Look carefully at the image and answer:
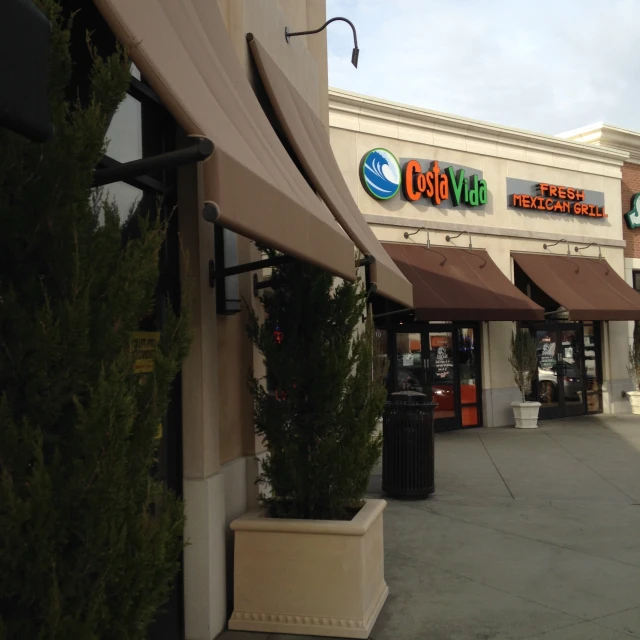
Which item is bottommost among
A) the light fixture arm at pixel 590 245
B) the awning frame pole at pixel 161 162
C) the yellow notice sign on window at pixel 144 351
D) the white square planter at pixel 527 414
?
the white square planter at pixel 527 414

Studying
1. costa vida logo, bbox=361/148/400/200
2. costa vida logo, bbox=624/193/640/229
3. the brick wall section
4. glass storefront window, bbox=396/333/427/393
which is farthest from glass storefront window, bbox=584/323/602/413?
costa vida logo, bbox=361/148/400/200

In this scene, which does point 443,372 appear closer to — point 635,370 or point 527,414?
point 527,414

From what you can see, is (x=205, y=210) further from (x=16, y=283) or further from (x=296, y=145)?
(x=296, y=145)

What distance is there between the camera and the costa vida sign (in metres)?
14.6

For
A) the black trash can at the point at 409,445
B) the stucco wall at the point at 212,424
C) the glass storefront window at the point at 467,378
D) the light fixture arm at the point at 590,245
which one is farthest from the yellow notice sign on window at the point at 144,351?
the light fixture arm at the point at 590,245

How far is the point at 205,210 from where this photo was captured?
2771 mm

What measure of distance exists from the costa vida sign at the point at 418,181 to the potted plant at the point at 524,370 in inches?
129

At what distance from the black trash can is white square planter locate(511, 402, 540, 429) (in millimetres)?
7553

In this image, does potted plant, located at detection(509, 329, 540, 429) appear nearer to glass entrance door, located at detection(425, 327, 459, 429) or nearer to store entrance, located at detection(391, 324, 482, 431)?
store entrance, located at detection(391, 324, 482, 431)

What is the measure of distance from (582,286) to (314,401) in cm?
1355

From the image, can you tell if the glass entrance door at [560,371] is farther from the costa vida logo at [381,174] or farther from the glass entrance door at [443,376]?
the costa vida logo at [381,174]

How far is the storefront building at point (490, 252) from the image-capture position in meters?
14.6

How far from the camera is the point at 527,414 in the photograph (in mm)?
15727

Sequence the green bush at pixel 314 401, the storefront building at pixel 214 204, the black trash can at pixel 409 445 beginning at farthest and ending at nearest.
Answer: the black trash can at pixel 409 445 → the green bush at pixel 314 401 → the storefront building at pixel 214 204
